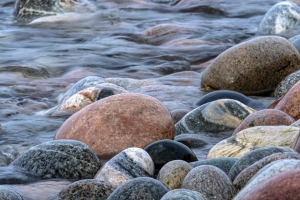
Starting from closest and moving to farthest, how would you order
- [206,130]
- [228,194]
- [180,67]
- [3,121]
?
[228,194] < [206,130] < [3,121] < [180,67]

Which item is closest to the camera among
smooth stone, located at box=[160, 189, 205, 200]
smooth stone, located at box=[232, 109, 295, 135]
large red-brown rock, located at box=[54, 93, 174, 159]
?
smooth stone, located at box=[160, 189, 205, 200]

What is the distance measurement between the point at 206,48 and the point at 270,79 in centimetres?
337

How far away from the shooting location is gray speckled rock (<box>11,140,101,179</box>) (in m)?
4.02

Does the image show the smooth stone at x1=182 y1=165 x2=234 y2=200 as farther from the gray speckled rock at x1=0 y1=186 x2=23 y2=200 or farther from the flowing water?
the flowing water

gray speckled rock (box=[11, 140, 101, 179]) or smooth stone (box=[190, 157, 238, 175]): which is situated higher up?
smooth stone (box=[190, 157, 238, 175])

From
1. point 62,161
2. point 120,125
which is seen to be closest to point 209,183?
point 62,161

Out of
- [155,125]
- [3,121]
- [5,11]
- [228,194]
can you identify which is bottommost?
[5,11]

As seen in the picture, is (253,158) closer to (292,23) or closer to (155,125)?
(155,125)

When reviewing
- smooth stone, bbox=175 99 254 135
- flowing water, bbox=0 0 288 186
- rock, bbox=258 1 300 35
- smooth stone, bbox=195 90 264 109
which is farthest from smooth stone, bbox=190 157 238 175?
rock, bbox=258 1 300 35

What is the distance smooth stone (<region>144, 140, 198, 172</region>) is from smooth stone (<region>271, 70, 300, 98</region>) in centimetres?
238

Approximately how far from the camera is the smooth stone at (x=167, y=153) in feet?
13.1

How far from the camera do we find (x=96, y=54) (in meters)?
10.1

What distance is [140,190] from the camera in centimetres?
302

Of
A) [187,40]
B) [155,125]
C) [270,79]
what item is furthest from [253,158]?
[187,40]
